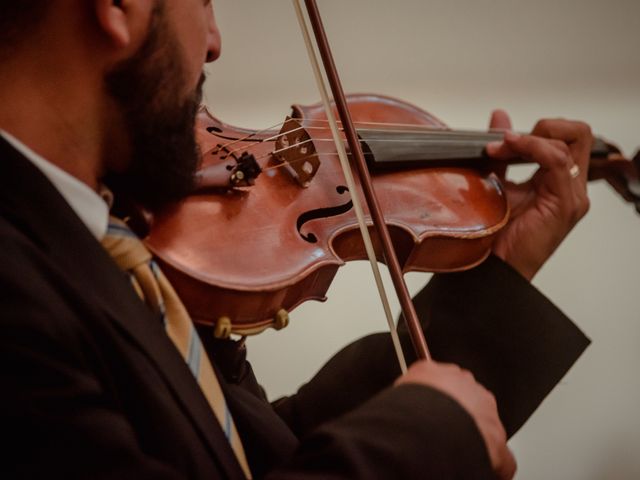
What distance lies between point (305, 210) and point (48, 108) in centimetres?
31

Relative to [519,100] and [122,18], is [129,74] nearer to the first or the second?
[122,18]

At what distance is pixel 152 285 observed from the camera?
21.6 inches

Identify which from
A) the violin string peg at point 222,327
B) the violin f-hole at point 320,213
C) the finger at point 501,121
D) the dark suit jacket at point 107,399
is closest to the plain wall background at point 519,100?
the finger at point 501,121

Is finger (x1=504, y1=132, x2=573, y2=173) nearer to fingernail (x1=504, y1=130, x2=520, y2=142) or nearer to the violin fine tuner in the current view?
fingernail (x1=504, y1=130, x2=520, y2=142)

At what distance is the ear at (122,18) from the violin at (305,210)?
6.6 inches

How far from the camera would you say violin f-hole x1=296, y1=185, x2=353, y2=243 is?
0.72 meters

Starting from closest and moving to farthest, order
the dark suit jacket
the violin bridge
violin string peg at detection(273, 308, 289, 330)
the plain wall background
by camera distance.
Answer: the dark suit jacket → violin string peg at detection(273, 308, 289, 330) → the violin bridge → the plain wall background

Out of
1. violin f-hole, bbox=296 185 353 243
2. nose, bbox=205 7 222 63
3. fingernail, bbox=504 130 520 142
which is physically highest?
nose, bbox=205 7 222 63

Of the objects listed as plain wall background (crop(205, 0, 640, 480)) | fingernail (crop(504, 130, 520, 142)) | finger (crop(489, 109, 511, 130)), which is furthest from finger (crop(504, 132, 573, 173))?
plain wall background (crop(205, 0, 640, 480))

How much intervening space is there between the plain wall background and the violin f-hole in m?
0.67

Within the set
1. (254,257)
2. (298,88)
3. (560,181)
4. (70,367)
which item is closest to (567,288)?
(560,181)

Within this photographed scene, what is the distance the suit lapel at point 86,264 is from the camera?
0.49m

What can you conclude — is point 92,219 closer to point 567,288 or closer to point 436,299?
point 436,299

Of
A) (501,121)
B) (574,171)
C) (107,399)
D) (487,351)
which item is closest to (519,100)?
(501,121)
